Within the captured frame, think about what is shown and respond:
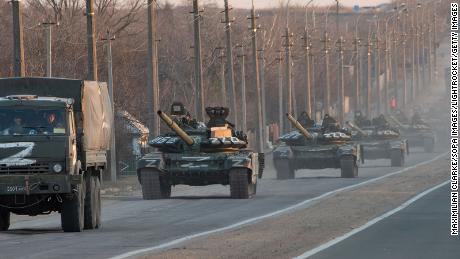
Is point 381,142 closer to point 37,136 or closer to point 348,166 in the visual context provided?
point 348,166

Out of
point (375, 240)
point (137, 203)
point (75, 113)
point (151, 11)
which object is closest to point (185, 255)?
point (375, 240)

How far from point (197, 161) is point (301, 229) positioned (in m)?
13.6

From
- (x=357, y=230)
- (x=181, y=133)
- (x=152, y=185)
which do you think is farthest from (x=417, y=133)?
(x=357, y=230)

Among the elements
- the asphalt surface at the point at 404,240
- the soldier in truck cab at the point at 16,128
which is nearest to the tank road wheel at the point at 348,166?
the asphalt surface at the point at 404,240

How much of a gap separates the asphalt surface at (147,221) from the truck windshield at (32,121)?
1829mm

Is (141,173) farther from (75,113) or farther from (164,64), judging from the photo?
(164,64)

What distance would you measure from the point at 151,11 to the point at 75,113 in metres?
28.4

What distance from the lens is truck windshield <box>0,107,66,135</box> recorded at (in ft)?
91.4

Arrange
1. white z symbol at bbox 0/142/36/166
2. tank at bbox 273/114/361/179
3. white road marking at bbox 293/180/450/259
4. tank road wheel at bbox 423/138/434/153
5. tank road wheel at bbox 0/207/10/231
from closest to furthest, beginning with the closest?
white road marking at bbox 293/180/450/259 < white z symbol at bbox 0/142/36/166 < tank road wheel at bbox 0/207/10/231 < tank at bbox 273/114/361/179 < tank road wheel at bbox 423/138/434/153

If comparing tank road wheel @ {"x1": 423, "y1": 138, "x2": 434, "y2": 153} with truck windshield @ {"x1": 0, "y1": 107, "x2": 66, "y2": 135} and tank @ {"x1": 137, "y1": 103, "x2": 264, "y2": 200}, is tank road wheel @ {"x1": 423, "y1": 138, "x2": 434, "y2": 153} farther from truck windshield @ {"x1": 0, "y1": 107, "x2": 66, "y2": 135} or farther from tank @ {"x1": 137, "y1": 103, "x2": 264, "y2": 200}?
truck windshield @ {"x1": 0, "y1": 107, "x2": 66, "y2": 135}

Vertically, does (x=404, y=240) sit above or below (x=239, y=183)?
below

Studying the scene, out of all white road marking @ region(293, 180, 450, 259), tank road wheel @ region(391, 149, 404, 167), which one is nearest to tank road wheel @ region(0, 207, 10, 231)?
white road marking @ region(293, 180, 450, 259)

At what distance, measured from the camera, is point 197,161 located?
4219 centimetres

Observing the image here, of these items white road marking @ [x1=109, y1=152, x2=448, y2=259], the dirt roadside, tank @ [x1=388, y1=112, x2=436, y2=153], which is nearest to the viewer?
the dirt roadside
